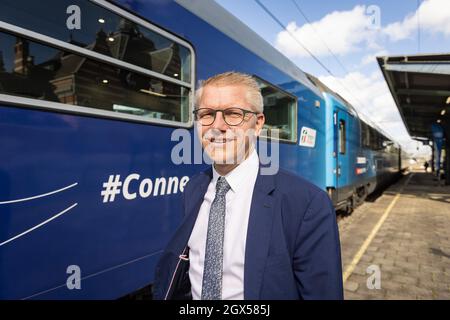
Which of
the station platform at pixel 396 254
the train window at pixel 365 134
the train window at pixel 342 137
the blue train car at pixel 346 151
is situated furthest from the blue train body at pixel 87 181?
the train window at pixel 365 134

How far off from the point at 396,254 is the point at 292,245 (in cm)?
528

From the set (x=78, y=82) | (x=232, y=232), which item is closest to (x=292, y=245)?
(x=232, y=232)

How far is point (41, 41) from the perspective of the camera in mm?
1901

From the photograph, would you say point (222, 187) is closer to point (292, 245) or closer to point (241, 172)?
point (241, 172)

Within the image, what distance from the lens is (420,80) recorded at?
45.1ft

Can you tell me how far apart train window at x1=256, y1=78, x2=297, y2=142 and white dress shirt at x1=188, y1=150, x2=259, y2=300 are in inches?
115

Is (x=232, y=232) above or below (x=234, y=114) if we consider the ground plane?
below

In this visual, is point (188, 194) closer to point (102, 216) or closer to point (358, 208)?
point (102, 216)

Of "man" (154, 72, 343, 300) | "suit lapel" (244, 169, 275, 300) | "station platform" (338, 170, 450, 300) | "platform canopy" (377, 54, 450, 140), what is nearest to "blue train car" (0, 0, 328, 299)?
"man" (154, 72, 343, 300)

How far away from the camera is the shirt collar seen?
60.2 inches

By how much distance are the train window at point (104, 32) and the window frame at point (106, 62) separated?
19 millimetres

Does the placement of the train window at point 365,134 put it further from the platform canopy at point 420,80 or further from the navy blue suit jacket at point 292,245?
the navy blue suit jacket at point 292,245

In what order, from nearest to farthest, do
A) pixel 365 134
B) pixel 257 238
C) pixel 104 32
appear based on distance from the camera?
pixel 257 238, pixel 104 32, pixel 365 134

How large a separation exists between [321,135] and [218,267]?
600 cm
